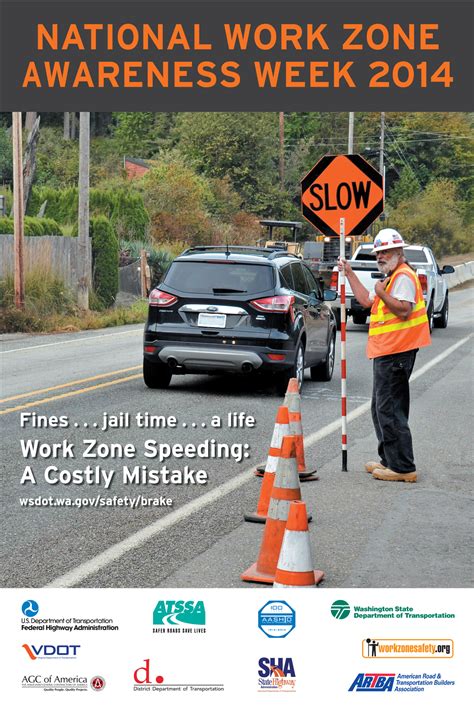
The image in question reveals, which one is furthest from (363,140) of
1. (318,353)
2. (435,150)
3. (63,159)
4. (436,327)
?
(318,353)

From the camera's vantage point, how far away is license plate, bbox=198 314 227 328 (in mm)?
13508

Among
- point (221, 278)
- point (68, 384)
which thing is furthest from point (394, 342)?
point (68, 384)

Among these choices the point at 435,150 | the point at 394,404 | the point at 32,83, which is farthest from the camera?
the point at 435,150

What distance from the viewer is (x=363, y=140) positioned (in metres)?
53.9

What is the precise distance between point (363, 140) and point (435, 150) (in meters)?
3.51

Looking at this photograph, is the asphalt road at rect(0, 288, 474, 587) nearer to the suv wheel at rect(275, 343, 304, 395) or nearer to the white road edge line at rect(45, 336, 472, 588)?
the white road edge line at rect(45, 336, 472, 588)

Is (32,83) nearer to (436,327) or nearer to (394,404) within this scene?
(394,404)

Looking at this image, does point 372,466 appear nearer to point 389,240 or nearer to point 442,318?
point 389,240

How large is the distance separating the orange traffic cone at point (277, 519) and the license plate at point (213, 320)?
7.27 meters

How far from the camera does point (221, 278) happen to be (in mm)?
13664

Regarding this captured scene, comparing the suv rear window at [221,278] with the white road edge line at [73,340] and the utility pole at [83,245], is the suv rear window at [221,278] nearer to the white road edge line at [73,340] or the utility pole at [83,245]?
the white road edge line at [73,340]
